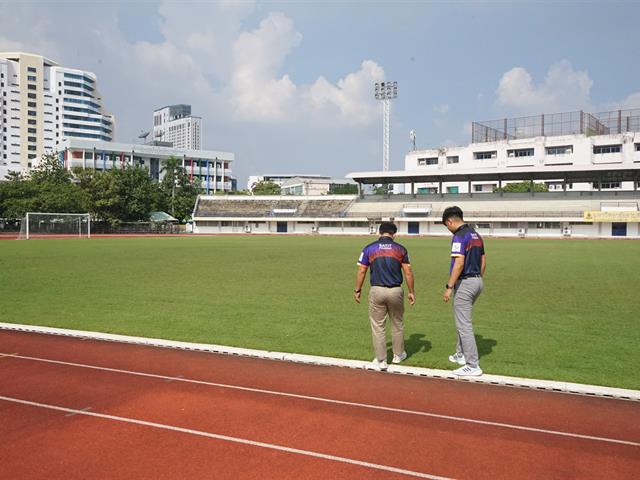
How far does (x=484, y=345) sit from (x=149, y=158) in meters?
116

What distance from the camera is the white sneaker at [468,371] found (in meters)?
7.16

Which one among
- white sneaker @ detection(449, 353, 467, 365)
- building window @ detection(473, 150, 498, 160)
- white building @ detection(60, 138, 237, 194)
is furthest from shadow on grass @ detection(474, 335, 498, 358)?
white building @ detection(60, 138, 237, 194)

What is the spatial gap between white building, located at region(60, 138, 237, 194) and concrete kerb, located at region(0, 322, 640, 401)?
88626mm

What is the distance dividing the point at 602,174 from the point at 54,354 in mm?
67725

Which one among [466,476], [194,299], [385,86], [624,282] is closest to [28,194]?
[385,86]

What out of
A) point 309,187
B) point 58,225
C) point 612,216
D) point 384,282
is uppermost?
point 309,187

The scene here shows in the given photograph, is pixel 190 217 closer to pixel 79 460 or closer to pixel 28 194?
pixel 28 194

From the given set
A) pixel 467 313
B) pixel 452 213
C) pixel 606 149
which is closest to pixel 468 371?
pixel 467 313

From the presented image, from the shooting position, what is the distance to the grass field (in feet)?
27.4

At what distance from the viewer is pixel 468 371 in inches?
284

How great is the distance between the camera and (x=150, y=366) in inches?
306

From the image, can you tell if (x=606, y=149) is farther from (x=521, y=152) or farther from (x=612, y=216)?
(x=612, y=216)

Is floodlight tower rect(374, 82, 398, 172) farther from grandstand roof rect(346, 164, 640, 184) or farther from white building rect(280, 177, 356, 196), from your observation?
white building rect(280, 177, 356, 196)

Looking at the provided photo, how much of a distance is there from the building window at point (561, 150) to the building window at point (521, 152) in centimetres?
248
